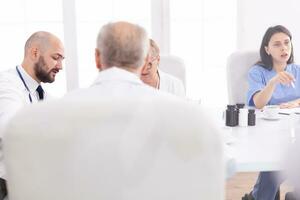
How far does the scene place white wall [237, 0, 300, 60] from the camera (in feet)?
13.0

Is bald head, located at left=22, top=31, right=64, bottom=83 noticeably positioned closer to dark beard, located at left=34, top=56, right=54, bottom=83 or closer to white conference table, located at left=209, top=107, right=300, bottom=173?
dark beard, located at left=34, top=56, right=54, bottom=83

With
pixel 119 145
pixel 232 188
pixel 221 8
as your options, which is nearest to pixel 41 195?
pixel 119 145

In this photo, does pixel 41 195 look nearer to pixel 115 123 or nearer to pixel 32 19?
pixel 115 123

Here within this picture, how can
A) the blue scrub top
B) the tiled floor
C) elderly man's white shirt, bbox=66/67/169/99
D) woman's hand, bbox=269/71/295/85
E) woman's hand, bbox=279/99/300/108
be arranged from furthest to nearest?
the tiled floor
the blue scrub top
woman's hand, bbox=279/99/300/108
woman's hand, bbox=269/71/295/85
elderly man's white shirt, bbox=66/67/169/99

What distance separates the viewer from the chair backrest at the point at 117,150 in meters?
0.83

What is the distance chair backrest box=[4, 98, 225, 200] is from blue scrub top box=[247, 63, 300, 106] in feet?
5.87

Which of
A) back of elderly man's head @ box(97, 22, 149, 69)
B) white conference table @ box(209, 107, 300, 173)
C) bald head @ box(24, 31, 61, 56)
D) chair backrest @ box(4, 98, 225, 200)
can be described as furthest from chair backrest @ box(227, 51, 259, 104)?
chair backrest @ box(4, 98, 225, 200)

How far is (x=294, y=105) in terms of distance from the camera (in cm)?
246

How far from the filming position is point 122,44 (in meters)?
1.10

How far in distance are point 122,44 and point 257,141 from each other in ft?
2.71

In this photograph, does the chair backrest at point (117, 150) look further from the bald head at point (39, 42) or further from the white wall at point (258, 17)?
the white wall at point (258, 17)

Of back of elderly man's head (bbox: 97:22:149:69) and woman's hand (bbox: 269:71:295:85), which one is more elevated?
back of elderly man's head (bbox: 97:22:149:69)

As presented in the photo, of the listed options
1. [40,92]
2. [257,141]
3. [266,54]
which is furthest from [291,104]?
[40,92]

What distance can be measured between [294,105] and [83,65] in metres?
2.01
